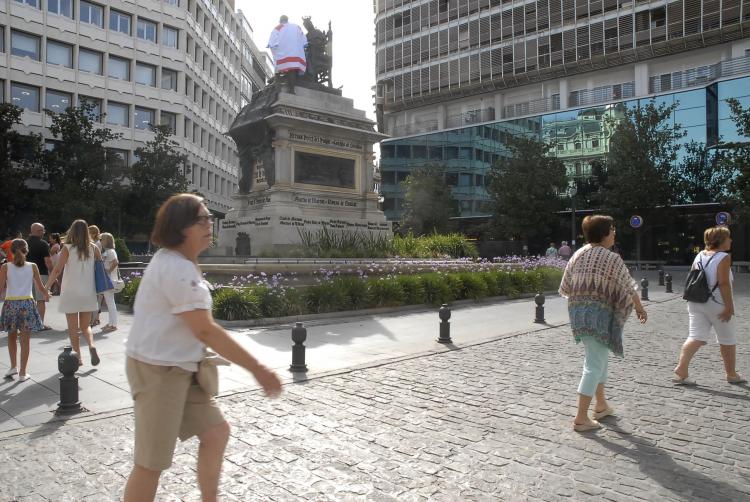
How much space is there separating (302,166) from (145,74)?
3482 centimetres

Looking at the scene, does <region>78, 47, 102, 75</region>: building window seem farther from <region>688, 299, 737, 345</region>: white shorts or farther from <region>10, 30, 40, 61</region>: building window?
<region>688, 299, 737, 345</region>: white shorts

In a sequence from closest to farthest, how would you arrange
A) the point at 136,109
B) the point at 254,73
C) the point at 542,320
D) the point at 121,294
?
the point at 542,320, the point at 121,294, the point at 136,109, the point at 254,73

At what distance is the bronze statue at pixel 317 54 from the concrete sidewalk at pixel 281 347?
34.9 ft

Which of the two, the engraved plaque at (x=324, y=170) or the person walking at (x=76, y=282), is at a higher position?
the engraved plaque at (x=324, y=170)

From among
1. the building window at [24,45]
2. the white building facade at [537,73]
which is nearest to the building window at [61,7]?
the building window at [24,45]

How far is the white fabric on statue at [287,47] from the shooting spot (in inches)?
755

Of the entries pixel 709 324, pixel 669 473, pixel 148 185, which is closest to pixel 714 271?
pixel 709 324

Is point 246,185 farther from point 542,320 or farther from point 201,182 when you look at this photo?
point 201,182

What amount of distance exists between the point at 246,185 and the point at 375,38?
4320 cm

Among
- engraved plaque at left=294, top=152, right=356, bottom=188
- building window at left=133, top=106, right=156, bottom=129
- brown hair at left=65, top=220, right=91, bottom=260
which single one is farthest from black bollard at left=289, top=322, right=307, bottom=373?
building window at left=133, top=106, right=156, bottom=129

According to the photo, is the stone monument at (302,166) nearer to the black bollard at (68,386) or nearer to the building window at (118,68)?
the black bollard at (68,386)

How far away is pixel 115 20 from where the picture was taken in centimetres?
4550

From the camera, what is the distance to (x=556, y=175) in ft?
133

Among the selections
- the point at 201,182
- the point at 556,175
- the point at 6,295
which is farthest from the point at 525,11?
the point at 6,295
